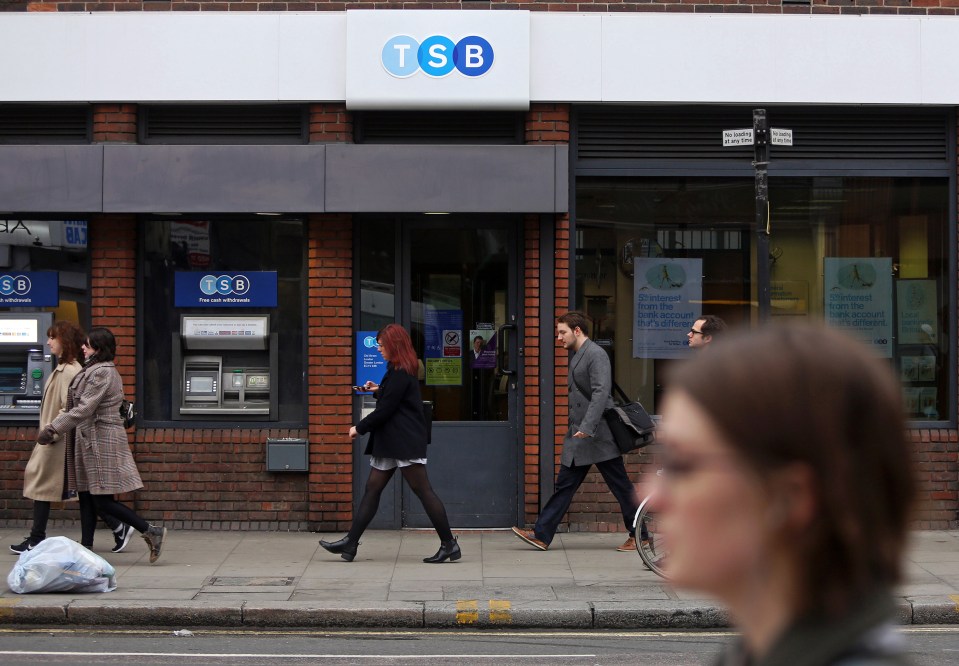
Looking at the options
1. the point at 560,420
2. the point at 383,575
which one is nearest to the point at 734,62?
the point at 560,420

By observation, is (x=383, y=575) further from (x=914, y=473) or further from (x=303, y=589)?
(x=914, y=473)

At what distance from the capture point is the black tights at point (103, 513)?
9195mm

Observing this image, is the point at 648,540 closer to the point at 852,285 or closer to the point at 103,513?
the point at 852,285

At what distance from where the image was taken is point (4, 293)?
11.2 metres

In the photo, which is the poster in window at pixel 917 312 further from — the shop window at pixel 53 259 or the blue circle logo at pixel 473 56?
the shop window at pixel 53 259

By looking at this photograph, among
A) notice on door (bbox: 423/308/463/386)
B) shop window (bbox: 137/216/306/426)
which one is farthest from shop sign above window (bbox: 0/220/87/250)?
notice on door (bbox: 423/308/463/386)

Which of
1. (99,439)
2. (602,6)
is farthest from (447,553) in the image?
(602,6)

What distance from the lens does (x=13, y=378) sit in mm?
11273

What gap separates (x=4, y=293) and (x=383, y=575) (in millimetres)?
4886

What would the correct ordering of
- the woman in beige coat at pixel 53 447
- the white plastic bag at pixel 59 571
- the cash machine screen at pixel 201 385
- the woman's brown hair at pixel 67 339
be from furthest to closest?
the cash machine screen at pixel 201 385 < the woman's brown hair at pixel 67 339 < the woman in beige coat at pixel 53 447 < the white plastic bag at pixel 59 571

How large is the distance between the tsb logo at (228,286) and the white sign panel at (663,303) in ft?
12.2

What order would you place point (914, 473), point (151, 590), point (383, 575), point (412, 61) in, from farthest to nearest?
1. point (412, 61)
2. point (383, 575)
3. point (151, 590)
4. point (914, 473)

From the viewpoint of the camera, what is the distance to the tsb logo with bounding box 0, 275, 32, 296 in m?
11.2

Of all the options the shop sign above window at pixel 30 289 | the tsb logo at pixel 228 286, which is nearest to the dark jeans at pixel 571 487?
the tsb logo at pixel 228 286
